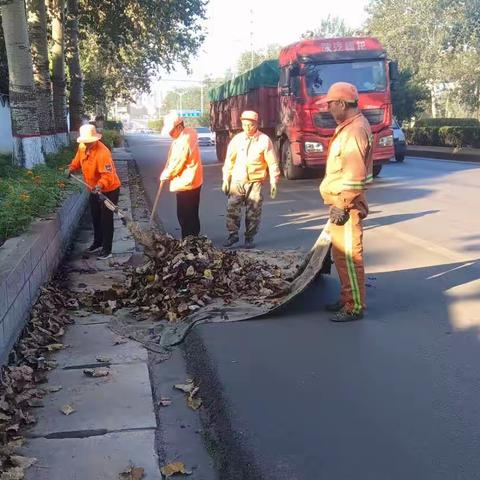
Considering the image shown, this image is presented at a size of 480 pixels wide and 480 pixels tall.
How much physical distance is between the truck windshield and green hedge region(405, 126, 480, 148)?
41.8 ft

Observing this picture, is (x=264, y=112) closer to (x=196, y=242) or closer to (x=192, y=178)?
(x=192, y=178)

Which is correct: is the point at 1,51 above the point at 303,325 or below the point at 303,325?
above

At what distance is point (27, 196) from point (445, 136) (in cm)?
2697

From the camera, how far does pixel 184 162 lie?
791cm

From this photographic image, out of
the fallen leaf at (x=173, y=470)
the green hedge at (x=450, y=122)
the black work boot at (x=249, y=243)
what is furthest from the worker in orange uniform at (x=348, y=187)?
the green hedge at (x=450, y=122)

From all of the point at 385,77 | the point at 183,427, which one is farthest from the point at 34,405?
the point at 385,77

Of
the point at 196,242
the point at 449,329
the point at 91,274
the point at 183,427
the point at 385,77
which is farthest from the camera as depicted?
the point at 385,77

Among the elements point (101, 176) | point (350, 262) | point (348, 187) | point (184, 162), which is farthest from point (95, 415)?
point (101, 176)

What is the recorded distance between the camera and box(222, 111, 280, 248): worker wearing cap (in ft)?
28.1

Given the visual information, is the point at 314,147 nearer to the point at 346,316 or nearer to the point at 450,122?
the point at 346,316

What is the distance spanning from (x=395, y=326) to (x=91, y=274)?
3.63 meters

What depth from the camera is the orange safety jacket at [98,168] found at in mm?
8258

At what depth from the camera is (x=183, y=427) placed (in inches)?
151

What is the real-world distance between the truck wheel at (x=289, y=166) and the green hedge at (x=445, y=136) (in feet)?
42.2
